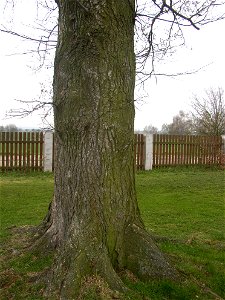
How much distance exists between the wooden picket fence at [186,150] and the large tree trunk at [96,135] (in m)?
12.4

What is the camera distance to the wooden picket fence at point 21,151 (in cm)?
1355

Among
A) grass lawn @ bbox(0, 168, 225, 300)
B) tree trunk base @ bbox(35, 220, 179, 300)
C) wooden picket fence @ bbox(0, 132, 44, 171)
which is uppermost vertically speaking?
wooden picket fence @ bbox(0, 132, 44, 171)

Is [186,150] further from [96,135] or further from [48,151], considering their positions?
[96,135]

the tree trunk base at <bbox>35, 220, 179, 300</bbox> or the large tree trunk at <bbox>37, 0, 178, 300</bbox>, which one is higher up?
the large tree trunk at <bbox>37, 0, 178, 300</bbox>

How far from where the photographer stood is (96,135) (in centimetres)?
343

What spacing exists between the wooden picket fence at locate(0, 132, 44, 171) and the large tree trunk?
10.5 m

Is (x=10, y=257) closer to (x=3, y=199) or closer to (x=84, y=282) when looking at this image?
(x=84, y=282)

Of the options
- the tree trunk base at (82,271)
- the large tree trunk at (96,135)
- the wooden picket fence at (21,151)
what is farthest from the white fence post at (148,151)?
the tree trunk base at (82,271)

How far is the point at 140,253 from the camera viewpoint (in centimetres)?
373

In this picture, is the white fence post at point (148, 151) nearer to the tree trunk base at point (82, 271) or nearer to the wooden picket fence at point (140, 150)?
the wooden picket fence at point (140, 150)

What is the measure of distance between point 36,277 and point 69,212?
2.48 ft

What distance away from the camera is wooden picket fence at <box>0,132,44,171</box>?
13.6m

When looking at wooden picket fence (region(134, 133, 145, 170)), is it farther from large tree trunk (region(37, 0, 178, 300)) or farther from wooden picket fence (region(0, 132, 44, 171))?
large tree trunk (region(37, 0, 178, 300))

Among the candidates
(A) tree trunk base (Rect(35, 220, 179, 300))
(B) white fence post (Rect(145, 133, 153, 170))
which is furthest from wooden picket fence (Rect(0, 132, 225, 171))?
(A) tree trunk base (Rect(35, 220, 179, 300))
